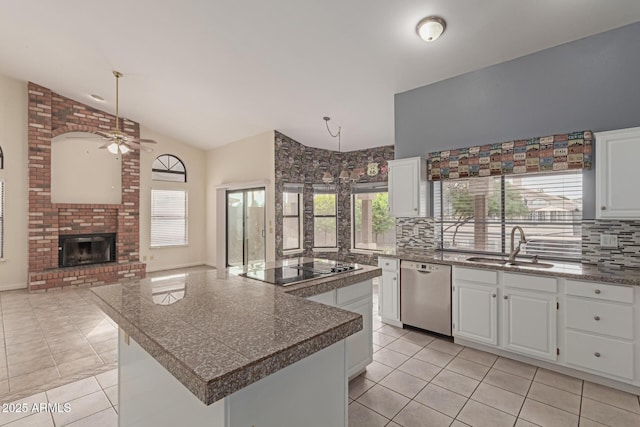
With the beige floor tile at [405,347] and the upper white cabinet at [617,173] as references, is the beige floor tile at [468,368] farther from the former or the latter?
the upper white cabinet at [617,173]

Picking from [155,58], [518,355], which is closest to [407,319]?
[518,355]

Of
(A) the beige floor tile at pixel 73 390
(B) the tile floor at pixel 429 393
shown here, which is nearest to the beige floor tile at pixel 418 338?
(B) the tile floor at pixel 429 393

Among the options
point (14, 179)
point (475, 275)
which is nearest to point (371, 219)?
point (475, 275)

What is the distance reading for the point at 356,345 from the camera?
101 inches

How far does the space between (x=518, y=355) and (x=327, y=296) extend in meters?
2.10

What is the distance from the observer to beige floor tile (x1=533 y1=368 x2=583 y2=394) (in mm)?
2502

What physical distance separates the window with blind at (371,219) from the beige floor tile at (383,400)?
405cm

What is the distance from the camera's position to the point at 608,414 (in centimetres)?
218

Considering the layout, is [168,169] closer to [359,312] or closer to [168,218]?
[168,218]

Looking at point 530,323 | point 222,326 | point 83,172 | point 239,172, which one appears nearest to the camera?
point 222,326

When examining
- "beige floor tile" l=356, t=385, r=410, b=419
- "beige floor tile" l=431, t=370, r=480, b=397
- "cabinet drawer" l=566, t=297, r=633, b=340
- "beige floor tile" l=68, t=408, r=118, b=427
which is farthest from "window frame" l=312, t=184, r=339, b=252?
"beige floor tile" l=68, t=408, r=118, b=427

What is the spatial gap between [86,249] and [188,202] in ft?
7.35

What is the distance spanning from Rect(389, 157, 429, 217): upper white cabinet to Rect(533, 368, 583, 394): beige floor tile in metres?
1.99

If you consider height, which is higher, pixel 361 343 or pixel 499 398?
pixel 361 343
